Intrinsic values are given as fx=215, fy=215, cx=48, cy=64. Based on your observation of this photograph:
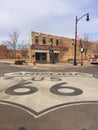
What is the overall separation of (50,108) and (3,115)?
196 cm

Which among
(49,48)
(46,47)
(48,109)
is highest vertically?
(46,47)

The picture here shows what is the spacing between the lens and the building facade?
44.6 m

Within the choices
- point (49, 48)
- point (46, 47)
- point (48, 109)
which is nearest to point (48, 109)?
point (48, 109)

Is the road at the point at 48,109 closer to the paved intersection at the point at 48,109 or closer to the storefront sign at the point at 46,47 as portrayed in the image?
the paved intersection at the point at 48,109

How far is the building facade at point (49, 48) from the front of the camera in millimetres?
44594

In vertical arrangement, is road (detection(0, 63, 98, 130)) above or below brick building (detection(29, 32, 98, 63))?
below

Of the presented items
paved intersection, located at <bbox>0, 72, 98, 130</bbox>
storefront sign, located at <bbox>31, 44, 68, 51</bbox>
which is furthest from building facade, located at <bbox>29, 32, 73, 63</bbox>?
paved intersection, located at <bbox>0, 72, 98, 130</bbox>

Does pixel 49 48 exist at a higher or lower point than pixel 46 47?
lower

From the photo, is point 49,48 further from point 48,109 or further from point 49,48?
point 48,109

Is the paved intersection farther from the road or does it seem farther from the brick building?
the brick building

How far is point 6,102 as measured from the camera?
9992 millimetres

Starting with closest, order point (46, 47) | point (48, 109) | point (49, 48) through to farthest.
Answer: point (48, 109) → point (46, 47) → point (49, 48)

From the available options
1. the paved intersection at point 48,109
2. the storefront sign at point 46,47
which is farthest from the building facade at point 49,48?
the paved intersection at point 48,109

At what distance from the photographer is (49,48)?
157 feet
